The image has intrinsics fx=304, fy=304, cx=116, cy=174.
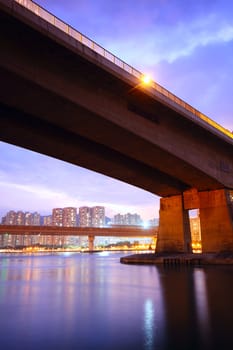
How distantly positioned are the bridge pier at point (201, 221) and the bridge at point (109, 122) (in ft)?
0.41

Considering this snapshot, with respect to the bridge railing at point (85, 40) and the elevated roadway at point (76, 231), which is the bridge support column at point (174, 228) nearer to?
the bridge railing at point (85, 40)

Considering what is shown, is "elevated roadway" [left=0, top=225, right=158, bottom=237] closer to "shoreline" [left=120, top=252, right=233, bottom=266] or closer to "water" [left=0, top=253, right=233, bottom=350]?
"shoreline" [left=120, top=252, right=233, bottom=266]

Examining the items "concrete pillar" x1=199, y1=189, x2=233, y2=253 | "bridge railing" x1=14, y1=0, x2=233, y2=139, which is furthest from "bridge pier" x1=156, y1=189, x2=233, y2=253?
"bridge railing" x1=14, y1=0, x2=233, y2=139

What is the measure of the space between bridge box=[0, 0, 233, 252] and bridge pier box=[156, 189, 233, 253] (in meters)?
0.13

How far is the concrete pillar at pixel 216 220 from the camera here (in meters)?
35.8

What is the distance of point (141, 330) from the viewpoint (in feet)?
27.6

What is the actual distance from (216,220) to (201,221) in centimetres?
221

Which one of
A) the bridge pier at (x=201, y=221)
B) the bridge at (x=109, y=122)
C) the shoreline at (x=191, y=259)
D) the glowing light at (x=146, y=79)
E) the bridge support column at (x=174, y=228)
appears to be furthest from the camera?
the bridge support column at (x=174, y=228)

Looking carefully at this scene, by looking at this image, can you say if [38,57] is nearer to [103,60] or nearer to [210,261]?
[103,60]

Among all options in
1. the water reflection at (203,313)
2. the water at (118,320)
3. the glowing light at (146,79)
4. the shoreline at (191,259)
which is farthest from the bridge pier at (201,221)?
the water at (118,320)

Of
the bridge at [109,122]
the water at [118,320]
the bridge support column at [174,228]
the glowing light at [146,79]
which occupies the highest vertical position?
the glowing light at [146,79]

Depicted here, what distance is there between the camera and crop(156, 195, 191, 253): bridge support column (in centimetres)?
4041

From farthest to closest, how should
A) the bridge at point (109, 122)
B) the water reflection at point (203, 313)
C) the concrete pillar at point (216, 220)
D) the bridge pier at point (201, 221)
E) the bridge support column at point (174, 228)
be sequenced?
the bridge support column at point (174, 228) < the bridge pier at point (201, 221) < the concrete pillar at point (216, 220) < the bridge at point (109, 122) < the water reflection at point (203, 313)

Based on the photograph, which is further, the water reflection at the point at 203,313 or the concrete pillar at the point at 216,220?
the concrete pillar at the point at 216,220
